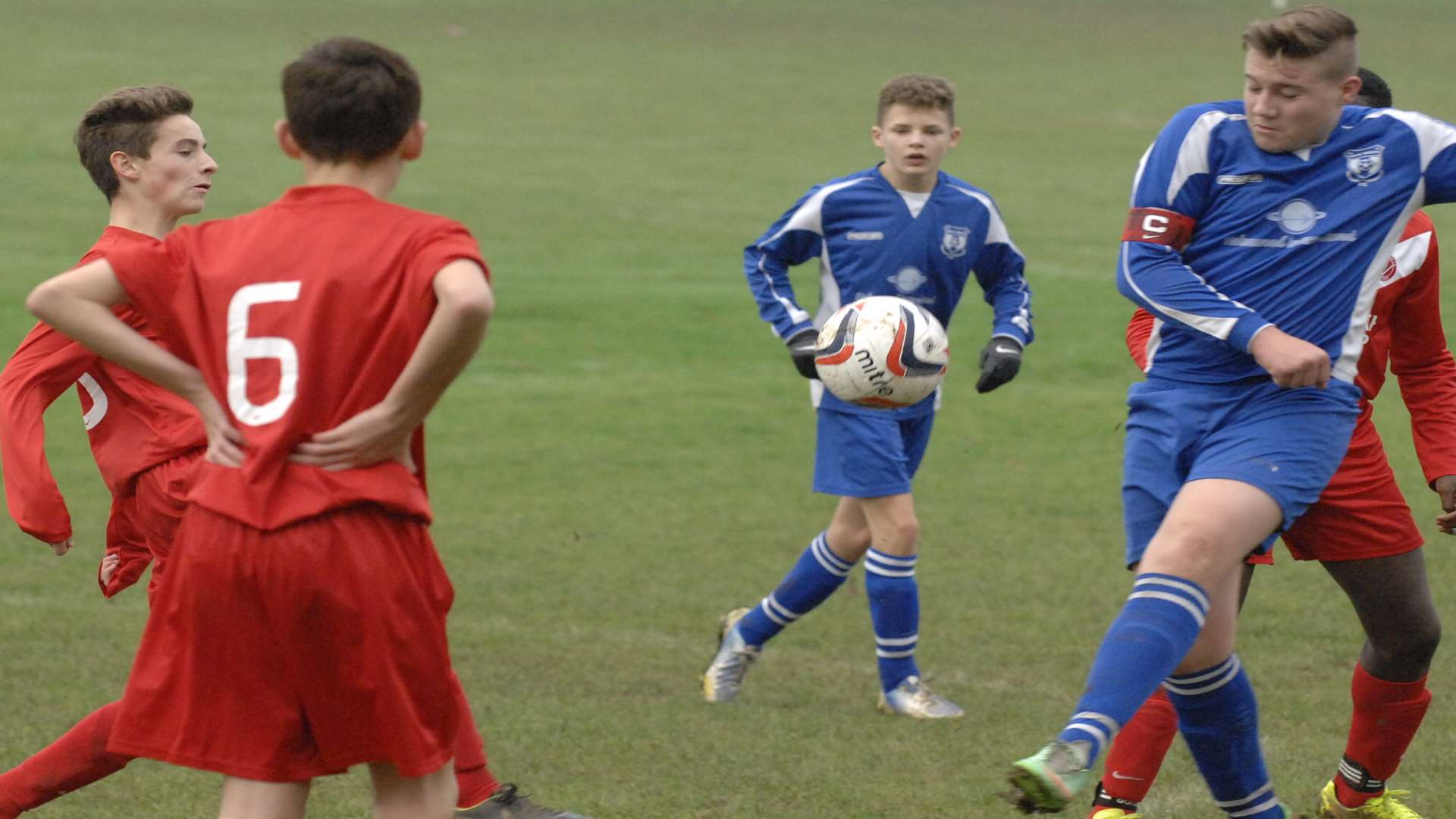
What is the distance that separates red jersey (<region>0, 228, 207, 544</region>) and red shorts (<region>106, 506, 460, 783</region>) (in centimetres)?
94

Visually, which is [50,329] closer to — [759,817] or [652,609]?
[759,817]

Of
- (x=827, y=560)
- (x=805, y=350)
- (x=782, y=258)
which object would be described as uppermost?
(x=782, y=258)

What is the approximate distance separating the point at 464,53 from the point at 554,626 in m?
28.5

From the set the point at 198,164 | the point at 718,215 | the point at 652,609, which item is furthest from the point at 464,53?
the point at 198,164

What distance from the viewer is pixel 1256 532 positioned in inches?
152

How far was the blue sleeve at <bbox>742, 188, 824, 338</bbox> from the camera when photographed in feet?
20.2

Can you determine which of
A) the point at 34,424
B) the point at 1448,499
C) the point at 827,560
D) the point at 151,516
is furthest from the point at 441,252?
the point at 827,560

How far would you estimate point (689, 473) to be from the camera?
33.9ft

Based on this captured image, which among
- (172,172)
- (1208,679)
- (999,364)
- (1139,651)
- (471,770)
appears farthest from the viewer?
(999,364)

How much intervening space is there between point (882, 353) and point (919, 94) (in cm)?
98

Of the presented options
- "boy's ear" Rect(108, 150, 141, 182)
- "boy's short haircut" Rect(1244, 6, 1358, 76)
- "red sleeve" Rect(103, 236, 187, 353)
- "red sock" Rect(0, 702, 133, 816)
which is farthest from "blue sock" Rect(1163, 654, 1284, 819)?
"boy's ear" Rect(108, 150, 141, 182)

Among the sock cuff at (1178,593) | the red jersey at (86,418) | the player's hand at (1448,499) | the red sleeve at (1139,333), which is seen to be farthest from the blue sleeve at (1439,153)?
the red jersey at (86,418)

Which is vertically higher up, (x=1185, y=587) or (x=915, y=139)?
(x=915, y=139)

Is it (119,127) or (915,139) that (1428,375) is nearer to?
(915,139)
